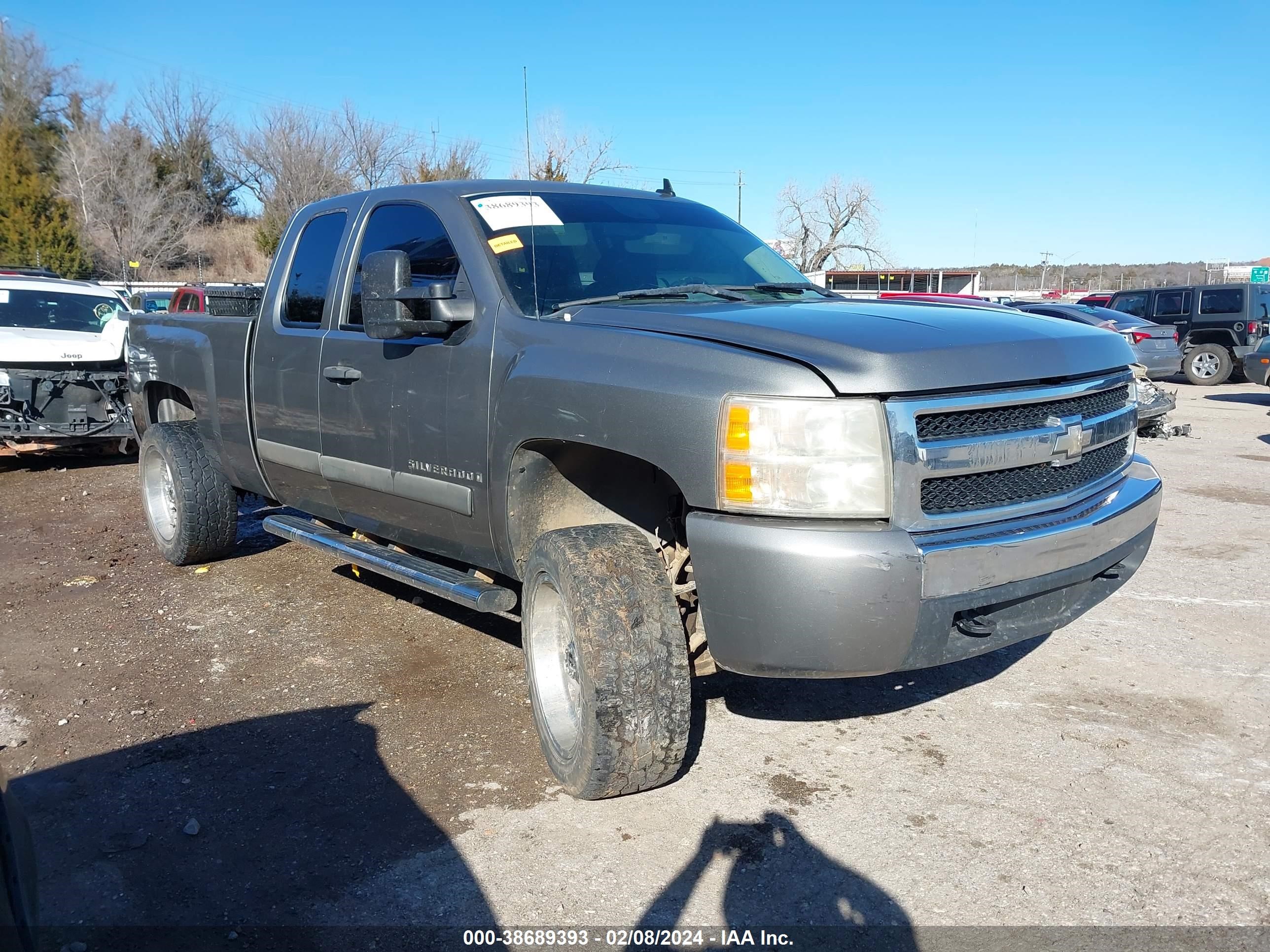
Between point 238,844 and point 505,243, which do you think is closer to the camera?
point 238,844

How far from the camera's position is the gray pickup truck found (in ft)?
8.89

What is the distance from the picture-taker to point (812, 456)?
2689 millimetres

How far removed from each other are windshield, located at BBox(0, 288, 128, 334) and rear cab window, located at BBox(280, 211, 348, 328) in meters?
6.28

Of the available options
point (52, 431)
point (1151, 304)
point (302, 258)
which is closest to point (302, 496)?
Answer: point (302, 258)

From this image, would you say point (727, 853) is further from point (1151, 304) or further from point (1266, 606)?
point (1151, 304)

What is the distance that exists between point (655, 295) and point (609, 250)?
376 millimetres

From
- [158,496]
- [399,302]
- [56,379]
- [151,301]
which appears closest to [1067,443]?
[399,302]

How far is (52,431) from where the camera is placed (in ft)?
30.0

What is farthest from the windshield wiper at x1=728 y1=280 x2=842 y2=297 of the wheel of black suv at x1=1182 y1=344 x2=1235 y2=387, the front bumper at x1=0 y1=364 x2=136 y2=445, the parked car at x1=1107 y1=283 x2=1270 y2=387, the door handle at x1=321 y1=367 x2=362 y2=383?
the wheel of black suv at x1=1182 y1=344 x2=1235 y2=387

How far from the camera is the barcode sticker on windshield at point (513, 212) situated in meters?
3.92

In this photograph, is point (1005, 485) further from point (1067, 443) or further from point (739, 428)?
point (739, 428)

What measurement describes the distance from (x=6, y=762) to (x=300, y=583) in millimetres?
2315

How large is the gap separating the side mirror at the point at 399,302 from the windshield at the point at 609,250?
229 millimetres

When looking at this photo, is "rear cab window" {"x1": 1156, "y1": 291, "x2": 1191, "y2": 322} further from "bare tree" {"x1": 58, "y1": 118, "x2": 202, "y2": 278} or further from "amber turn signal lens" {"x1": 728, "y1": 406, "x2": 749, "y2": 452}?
"bare tree" {"x1": 58, "y1": 118, "x2": 202, "y2": 278}
